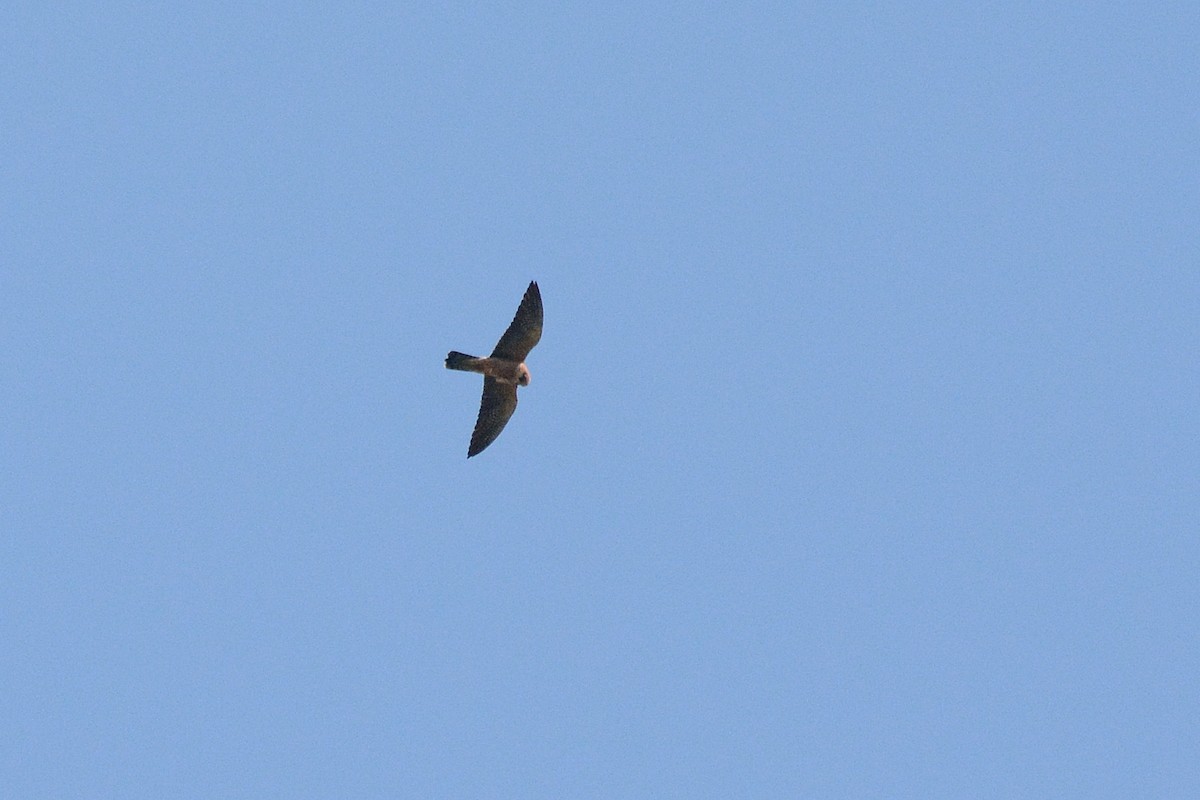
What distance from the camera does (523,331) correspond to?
28.5 meters

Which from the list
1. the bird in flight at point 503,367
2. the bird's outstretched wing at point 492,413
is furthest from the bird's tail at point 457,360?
the bird's outstretched wing at point 492,413

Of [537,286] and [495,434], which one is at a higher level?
[537,286]

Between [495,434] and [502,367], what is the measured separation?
5.10ft

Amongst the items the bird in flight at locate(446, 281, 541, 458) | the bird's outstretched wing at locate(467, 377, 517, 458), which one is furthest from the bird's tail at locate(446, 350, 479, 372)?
the bird's outstretched wing at locate(467, 377, 517, 458)

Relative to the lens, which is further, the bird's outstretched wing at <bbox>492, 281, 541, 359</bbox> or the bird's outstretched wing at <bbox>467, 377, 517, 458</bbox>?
the bird's outstretched wing at <bbox>467, 377, 517, 458</bbox>

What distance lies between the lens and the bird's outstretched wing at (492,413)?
29.4 m

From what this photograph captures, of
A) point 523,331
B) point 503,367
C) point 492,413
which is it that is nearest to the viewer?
point 523,331

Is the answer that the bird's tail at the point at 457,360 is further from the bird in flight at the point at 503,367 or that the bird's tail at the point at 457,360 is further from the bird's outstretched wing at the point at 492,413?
the bird's outstretched wing at the point at 492,413

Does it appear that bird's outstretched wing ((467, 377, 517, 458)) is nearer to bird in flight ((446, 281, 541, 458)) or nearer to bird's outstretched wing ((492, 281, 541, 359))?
bird in flight ((446, 281, 541, 458))

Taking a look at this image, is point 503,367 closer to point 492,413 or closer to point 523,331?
point 523,331

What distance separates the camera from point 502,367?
94.5ft

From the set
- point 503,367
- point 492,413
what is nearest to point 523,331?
point 503,367

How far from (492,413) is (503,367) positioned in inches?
47.6

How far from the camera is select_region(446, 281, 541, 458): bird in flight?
28.4 metres
